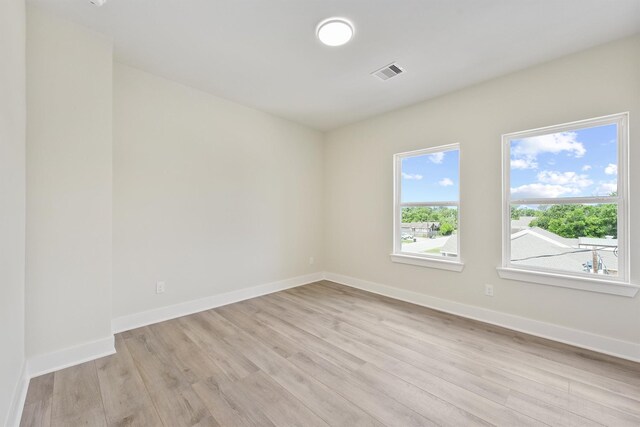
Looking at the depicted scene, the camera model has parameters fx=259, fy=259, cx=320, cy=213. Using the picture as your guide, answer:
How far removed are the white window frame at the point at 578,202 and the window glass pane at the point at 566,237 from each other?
0.13 ft

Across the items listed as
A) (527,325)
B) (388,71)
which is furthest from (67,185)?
(527,325)

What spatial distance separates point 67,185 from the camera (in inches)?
79.1

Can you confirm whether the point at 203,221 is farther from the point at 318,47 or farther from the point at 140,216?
the point at 318,47

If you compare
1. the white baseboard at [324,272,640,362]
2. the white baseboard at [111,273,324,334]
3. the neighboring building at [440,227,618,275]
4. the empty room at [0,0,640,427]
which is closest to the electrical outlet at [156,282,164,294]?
the empty room at [0,0,640,427]

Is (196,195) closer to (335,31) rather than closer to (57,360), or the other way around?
(57,360)

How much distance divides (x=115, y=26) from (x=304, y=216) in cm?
314

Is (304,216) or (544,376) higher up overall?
(304,216)

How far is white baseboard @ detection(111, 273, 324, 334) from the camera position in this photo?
2.63 m

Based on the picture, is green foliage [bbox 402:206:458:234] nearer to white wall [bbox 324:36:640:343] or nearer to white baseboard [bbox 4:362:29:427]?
white wall [bbox 324:36:640:343]

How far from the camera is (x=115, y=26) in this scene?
82.5 inches

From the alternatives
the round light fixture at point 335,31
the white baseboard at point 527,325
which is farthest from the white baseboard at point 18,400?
the white baseboard at point 527,325

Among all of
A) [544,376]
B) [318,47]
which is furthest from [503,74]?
[544,376]

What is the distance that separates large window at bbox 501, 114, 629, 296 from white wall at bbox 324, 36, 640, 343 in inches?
3.7

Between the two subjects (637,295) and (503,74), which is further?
(503,74)
